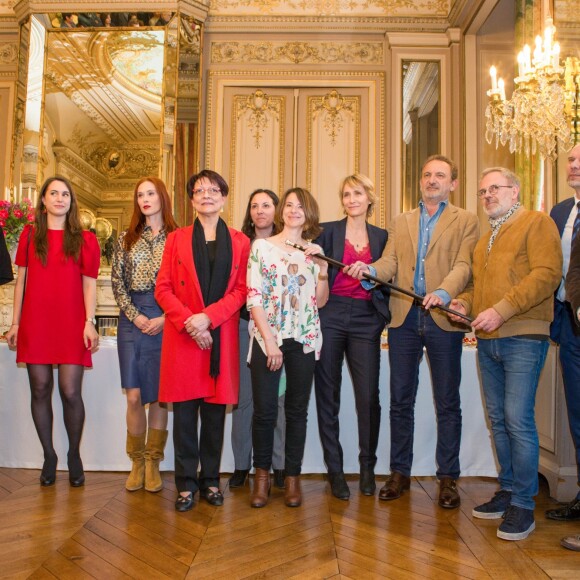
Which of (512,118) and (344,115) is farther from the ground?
(344,115)

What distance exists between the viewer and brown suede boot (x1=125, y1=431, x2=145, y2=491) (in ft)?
8.91

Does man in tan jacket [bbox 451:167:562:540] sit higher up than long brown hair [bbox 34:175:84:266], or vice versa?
long brown hair [bbox 34:175:84:266]

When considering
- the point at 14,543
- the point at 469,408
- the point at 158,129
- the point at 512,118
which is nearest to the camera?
the point at 14,543

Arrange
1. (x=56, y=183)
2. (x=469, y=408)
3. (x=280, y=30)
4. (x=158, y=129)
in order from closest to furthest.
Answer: (x=56, y=183) → (x=469, y=408) → (x=158, y=129) → (x=280, y=30)

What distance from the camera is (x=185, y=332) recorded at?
248cm

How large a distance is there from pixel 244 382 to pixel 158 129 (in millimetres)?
3262

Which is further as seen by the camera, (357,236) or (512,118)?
(512,118)

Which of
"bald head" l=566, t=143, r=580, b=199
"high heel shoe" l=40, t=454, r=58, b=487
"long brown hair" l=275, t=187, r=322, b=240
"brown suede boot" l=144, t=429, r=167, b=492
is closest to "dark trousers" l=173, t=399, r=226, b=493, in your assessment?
"brown suede boot" l=144, t=429, r=167, b=492

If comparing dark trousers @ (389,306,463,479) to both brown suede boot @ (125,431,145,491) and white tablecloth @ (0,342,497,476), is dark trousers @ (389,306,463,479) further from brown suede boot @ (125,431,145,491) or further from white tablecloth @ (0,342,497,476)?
brown suede boot @ (125,431,145,491)

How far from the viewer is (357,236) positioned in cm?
276

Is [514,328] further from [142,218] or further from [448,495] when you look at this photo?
Answer: [142,218]

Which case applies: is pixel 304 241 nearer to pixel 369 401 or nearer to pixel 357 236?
pixel 357 236

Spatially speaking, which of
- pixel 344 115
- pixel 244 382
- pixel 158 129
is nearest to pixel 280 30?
pixel 344 115

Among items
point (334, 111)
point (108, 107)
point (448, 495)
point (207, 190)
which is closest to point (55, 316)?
point (207, 190)
